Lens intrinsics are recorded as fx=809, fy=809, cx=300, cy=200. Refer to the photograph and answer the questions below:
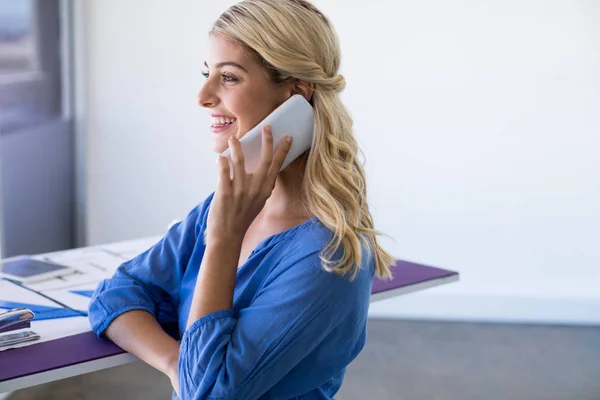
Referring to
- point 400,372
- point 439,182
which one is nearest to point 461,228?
point 439,182

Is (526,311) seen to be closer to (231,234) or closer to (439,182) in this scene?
(439,182)

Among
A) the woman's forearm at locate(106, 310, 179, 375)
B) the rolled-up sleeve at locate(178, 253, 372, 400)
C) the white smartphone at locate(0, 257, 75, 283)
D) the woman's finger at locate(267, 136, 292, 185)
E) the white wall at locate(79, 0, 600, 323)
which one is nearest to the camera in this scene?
the rolled-up sleeve at locate(178, 253, 372, 400)

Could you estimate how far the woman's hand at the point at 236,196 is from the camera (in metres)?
1.36

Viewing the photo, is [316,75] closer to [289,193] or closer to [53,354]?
[289,193]

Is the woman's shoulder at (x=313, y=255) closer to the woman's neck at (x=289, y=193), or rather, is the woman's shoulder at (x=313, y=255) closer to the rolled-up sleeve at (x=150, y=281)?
the woman's neck at (x=289, y=193)

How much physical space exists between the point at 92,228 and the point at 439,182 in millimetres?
1867

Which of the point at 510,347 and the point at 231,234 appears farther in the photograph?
the point at 510,347

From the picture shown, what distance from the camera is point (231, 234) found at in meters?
1.37

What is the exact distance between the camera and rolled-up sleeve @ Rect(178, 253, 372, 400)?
1.30 metres

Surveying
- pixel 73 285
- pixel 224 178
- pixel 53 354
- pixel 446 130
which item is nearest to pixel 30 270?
pixel 73 285

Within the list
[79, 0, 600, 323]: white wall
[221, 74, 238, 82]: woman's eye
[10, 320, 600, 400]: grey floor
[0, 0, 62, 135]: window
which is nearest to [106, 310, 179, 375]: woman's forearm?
[221, 74, 238, 82]: woman's eye

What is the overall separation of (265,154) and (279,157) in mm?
32

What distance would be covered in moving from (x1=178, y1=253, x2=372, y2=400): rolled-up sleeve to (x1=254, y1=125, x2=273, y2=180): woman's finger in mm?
168

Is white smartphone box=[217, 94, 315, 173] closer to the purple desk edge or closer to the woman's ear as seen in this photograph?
the woman's ear
